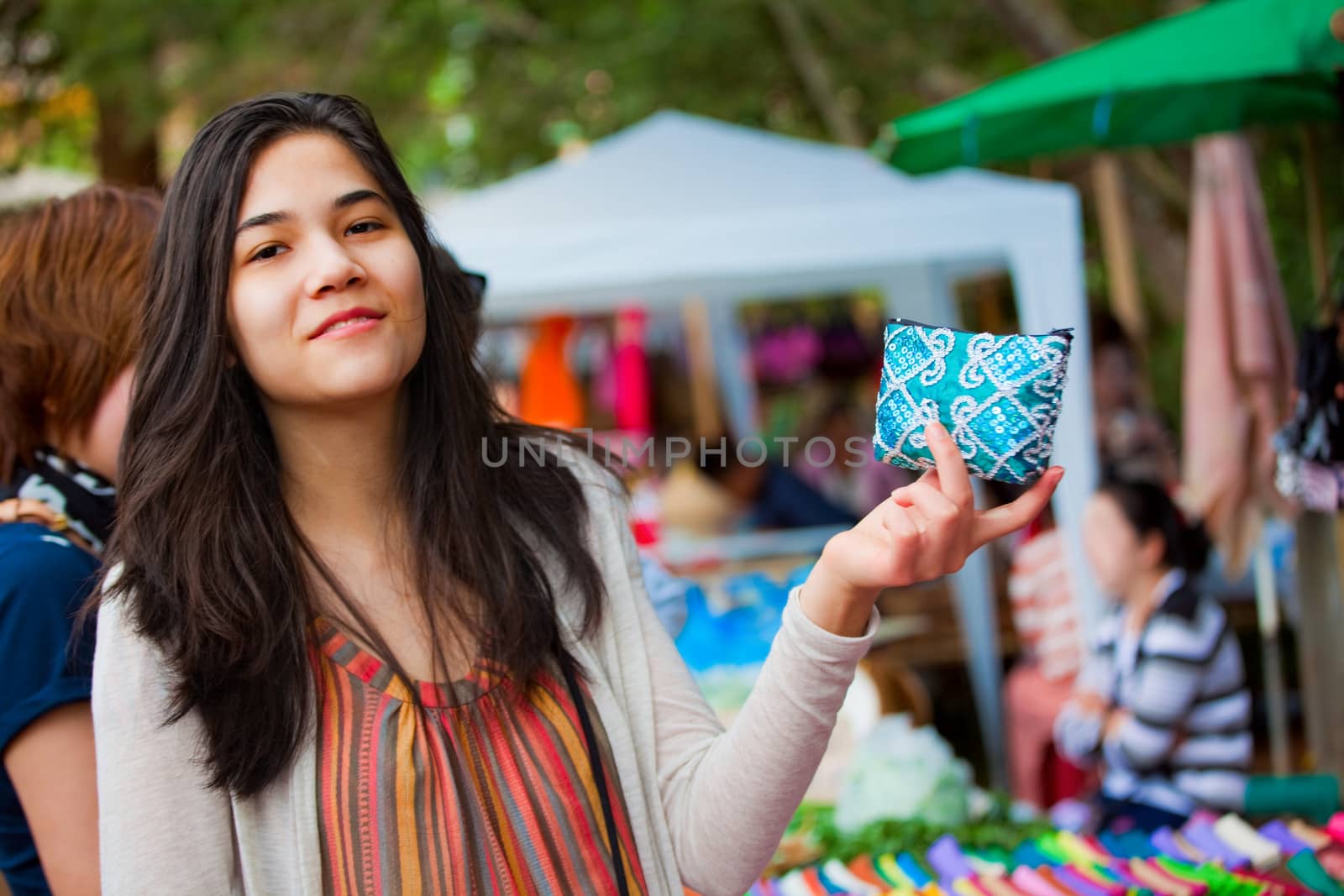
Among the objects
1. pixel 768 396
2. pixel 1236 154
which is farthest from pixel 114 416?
pixel 768 396

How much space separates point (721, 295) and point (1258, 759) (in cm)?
392

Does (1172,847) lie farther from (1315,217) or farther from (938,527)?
(1315,217)

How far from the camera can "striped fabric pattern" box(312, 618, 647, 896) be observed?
1254 mm

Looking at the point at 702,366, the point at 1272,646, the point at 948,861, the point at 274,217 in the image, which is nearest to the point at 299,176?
the point at 274,217

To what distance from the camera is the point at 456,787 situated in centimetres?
129

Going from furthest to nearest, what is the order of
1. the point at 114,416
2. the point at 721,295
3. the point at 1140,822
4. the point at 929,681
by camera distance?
the point at 721,295
the point at 929,681
the point at 1140,822
the point at 114,416

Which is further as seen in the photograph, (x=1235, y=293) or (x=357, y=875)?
(x=1235, y=293)

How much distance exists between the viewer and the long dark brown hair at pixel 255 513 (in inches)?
49.7

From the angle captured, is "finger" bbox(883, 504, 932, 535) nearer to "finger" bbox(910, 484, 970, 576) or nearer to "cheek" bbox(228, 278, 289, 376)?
"finger" bbox(910, 484, 970, 576)

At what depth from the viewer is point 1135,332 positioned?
595 cm

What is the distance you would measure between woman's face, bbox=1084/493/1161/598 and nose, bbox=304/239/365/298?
268 centimetres

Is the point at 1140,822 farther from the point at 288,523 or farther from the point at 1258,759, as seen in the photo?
the point at 1258,759

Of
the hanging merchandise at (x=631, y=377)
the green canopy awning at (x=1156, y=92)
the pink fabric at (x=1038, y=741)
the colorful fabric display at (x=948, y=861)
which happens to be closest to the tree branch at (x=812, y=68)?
the hanging merchandise at (x=631, y=377)

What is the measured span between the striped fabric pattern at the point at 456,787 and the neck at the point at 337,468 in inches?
5.4
